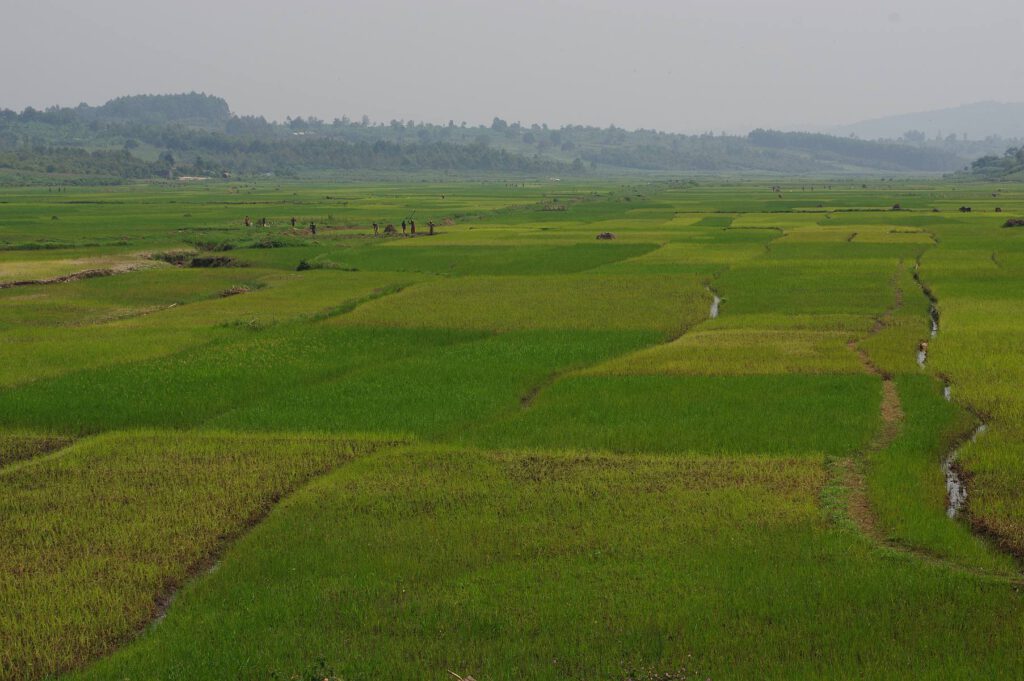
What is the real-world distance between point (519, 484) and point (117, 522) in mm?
4270

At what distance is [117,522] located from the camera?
9.69 metres

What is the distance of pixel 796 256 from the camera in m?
32.1

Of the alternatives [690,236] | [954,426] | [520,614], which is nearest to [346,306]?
[954,426]

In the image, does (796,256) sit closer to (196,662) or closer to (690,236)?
(690,236)

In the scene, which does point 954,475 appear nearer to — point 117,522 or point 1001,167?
point 117,522

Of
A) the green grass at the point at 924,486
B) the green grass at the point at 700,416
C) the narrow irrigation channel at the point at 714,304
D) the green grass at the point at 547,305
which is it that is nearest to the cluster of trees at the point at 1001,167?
the narrow irrigation channel at the point at 714,304

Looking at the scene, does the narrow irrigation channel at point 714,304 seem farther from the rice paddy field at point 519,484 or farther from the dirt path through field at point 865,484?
the dirt path through field at point 865,484

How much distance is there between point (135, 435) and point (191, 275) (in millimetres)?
19186

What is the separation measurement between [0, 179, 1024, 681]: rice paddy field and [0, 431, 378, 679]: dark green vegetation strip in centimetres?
4

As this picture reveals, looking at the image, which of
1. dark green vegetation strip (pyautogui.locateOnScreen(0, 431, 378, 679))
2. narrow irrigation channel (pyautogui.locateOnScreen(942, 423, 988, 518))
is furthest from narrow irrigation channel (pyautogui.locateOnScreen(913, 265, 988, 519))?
dark green vegetation strip (pyautogui.locateOnScreen(0, 431, 378, 679))

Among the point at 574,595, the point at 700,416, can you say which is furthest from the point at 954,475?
the point at 574,595

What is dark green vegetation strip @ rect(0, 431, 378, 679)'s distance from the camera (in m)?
7.55

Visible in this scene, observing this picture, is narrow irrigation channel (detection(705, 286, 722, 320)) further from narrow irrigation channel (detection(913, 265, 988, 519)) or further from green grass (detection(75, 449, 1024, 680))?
green grass (detection(75, 449, 1024, 680))

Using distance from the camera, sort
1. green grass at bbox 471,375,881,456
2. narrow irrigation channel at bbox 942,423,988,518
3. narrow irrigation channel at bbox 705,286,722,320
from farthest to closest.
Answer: narrow irrigation channel at bbox 705,286,722,320
green grass at bbox 471,375,881,456
narrow irrigation channel at bbox 942,423,988,518
